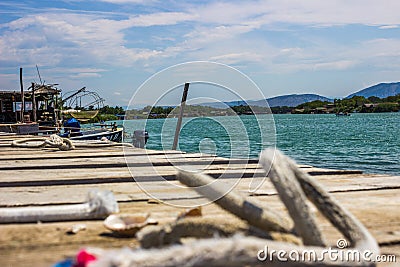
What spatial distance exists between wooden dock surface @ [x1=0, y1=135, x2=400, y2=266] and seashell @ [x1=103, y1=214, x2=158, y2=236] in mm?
35

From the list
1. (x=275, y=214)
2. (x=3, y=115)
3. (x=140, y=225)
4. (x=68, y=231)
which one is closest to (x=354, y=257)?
(x=275, y=214)

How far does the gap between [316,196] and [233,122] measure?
147 centimetres

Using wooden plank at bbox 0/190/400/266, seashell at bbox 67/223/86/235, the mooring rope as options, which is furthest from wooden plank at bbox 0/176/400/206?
the mooring rope

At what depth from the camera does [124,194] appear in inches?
108

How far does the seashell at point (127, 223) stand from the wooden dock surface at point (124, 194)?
0.04 meters

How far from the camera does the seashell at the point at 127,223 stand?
1773mm

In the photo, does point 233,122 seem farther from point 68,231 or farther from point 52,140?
A: point 52,140

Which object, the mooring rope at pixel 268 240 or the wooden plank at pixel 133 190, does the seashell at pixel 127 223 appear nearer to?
the mooring rope at pixel 268 240

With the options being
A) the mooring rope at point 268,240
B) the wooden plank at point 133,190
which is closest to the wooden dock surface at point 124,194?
the wooden plank at point 133,190

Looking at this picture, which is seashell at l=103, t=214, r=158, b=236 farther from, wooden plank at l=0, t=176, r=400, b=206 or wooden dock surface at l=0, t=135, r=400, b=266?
wooden plank at l=0, t=176, r=400, b=206

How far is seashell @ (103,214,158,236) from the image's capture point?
1.77m

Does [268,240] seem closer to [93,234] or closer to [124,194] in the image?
[93,234]

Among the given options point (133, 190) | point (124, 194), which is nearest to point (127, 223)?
point (124, 194)

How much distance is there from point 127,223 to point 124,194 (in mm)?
882
